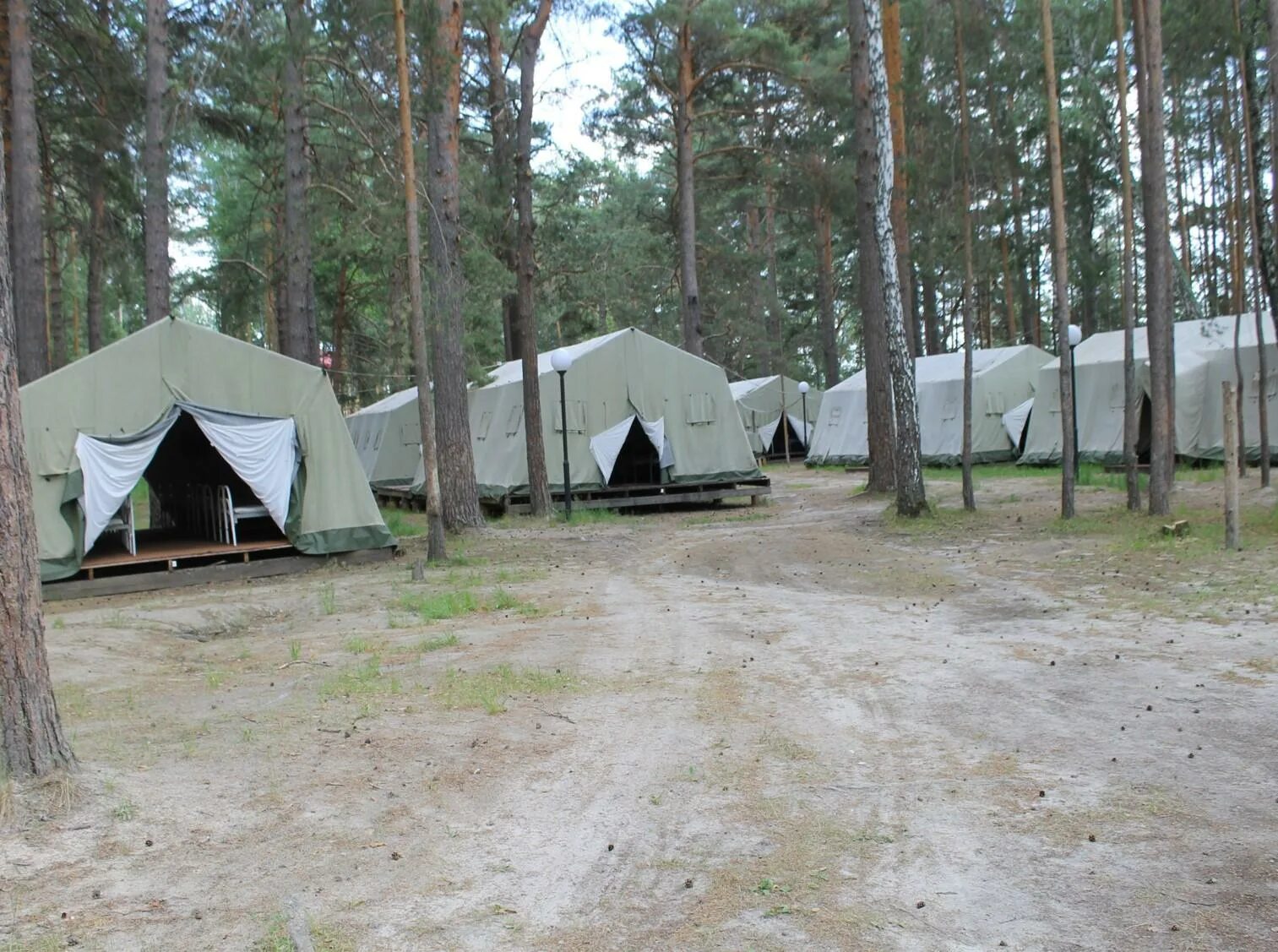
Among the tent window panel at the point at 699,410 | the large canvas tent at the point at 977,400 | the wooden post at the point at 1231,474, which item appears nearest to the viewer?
the wooden post at the point at 1231,474

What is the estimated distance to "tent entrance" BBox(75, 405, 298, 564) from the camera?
412 inches

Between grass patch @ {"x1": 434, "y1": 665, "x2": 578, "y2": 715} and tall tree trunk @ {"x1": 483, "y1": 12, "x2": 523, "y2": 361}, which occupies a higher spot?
tall tree trunk @ {"x1": 483, "y1": 12, "x2": 523, "y2": 361}

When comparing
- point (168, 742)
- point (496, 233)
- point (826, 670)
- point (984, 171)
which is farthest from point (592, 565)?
point (496, 233)

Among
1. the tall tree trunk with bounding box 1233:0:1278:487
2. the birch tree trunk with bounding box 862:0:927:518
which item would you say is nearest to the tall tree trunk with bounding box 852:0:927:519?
the birch tree trunk with bounding box 862:0:927:518

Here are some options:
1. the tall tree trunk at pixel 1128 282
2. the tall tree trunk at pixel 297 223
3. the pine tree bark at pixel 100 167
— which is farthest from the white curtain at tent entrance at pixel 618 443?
the pine tree bark at pixel 100 167

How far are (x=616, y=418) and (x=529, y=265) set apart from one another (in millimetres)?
3250

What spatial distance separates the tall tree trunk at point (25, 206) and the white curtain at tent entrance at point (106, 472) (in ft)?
7.12

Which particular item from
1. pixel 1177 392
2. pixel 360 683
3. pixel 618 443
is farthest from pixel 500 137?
pixel 360 683

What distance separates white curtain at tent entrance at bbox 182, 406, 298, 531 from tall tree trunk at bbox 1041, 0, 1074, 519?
8.62 metres

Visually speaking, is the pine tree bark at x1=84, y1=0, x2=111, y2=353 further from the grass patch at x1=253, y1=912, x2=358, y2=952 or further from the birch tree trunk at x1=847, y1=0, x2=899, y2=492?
the grass patch at x1=253, y1=912, x2=358, y2=952

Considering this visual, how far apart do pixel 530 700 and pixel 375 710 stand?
0.78 meters

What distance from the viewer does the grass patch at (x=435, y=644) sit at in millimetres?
6855

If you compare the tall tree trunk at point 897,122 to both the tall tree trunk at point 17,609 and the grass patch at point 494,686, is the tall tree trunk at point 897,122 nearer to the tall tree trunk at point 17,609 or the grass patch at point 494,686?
the grass patch at point 494,686

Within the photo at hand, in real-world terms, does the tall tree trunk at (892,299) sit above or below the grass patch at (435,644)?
above
